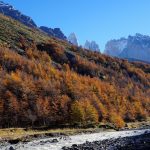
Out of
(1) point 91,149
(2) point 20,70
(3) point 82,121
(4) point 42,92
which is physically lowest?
(1) point 91,149

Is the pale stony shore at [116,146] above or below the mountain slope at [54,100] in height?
below

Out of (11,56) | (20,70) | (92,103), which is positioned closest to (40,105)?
(92,103)

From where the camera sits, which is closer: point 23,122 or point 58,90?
point 23,122

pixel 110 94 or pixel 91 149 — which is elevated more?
pixel 110 94

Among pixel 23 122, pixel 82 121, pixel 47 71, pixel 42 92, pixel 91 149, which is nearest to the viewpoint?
pixel 91 149

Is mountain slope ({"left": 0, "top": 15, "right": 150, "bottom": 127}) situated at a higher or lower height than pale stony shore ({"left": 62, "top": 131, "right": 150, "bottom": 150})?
higher

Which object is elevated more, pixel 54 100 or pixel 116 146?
pixel 54 100

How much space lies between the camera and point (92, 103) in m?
146

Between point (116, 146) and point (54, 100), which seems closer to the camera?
point (116, 146)

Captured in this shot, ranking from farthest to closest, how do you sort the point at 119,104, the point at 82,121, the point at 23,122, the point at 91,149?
the point at 119,104, the point at 82,121, the point at 23,122, the point at 91,149

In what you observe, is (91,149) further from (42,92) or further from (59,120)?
(42,92)

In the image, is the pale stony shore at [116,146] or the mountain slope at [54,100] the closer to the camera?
the pale stony shore at [116,146]

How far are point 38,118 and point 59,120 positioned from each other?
20.5ft

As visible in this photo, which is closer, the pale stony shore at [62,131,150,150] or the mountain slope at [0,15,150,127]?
the pale stony shore at [62,131,150,150]
